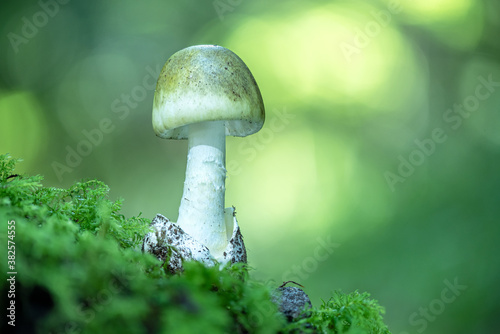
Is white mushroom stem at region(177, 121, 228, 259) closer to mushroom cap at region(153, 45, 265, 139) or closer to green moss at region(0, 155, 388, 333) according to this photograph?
mushroom cap at region(153, 45, 265, 139)

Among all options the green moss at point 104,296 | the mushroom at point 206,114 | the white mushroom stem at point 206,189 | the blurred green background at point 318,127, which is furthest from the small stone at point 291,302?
the blurred green background at point 318,127

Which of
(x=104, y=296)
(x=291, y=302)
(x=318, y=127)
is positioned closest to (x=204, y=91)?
(x=291, y=302)

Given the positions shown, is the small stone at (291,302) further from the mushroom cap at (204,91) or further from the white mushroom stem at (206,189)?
the mushroom cap at (204,91)

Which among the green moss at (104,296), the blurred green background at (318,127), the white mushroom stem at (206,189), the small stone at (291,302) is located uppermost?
the blurred green background at (318,127)

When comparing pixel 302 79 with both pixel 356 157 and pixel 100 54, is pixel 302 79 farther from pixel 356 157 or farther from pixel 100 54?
pixel 100 54

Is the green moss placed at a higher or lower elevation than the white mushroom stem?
lower

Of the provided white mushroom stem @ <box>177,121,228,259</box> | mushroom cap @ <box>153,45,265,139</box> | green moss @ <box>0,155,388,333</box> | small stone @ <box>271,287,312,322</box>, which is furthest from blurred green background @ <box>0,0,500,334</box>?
green moss @ <box>0,155,388,333</box>
